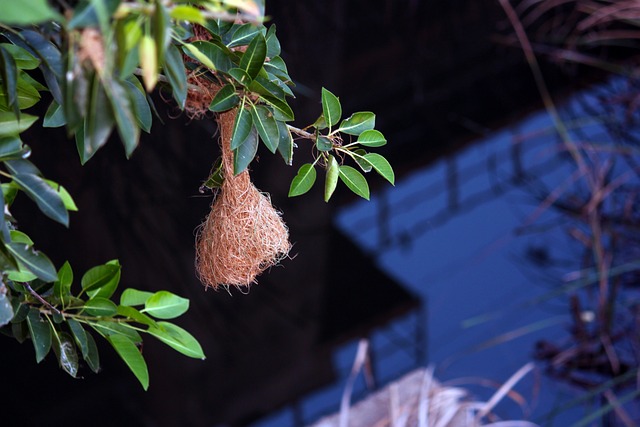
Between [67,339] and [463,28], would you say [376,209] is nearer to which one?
[463,28]

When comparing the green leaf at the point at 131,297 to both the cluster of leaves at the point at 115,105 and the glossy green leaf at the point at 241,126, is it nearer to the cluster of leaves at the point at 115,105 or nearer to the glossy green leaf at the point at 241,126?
the cluster of leaves at the point at 115,105

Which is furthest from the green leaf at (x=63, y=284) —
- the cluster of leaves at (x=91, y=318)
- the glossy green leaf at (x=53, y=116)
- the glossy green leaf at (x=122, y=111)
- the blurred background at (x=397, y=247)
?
the blurred background at (x=397, y=247)

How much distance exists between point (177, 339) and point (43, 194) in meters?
0.25

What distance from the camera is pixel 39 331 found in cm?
78

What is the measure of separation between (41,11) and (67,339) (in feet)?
1.56

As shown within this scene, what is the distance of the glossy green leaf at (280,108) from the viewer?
0.72 meters

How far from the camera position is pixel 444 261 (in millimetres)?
2518

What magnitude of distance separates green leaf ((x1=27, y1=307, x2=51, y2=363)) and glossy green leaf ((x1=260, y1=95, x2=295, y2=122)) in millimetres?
293

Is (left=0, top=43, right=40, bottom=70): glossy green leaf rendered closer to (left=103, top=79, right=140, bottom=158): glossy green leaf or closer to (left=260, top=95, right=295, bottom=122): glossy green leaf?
(left=260, top=95, right=295, bottom=122): glossy green leaf

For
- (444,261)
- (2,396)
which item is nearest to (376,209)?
(444,261)

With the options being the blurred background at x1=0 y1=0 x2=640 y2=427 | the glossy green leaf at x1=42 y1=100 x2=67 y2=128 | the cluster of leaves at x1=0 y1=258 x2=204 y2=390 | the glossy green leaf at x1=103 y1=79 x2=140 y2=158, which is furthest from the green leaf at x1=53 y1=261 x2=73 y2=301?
the blurred background at x1=0 y1=0 x2=640 y2=427

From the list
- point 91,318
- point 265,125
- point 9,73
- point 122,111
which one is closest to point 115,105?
point 122,111

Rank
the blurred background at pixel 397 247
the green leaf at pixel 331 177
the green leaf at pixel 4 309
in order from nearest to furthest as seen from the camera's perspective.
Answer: the green leaf at pixel 4 309 → the green leaf at pixel 331 177 → the blurred background at pixel 397 247

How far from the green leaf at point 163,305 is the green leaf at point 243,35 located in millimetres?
246
